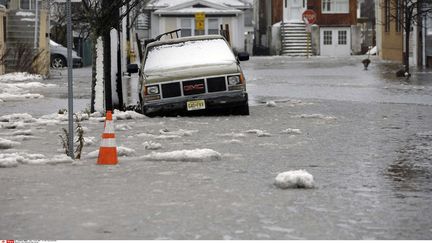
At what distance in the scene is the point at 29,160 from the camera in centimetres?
1159

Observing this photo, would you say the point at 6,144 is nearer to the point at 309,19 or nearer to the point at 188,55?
the point at 188,55

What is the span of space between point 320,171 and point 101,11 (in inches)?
370

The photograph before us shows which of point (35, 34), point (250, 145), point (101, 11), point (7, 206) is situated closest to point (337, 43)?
point (35, 34)

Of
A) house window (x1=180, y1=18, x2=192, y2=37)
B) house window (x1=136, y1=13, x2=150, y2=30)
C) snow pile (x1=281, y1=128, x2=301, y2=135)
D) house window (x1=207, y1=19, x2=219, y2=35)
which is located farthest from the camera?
house window (x1=136, y1=13, x2=150, y2=30)

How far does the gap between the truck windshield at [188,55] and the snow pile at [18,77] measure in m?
17.5

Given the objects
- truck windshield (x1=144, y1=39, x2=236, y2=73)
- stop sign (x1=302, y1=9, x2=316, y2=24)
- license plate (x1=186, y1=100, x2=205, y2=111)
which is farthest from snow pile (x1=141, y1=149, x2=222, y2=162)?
stop sign (x1=302, y1=9, x2=316, y2=24)

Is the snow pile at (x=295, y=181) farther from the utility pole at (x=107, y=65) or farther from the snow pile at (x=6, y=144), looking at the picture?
the utility pole at (x=107, y=65)

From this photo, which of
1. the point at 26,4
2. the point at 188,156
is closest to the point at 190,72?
the point at 188,156

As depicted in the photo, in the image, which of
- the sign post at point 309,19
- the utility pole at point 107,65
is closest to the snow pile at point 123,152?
the utility pole at point 107,65

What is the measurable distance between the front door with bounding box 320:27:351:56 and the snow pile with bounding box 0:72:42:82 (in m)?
42.5

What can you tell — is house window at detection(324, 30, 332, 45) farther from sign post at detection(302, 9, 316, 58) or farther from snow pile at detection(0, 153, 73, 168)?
snow pile at detection(0, 153, 73, 168)

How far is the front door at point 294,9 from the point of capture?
261 feet

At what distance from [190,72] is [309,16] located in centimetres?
6013

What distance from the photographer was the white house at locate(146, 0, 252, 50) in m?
75.6
